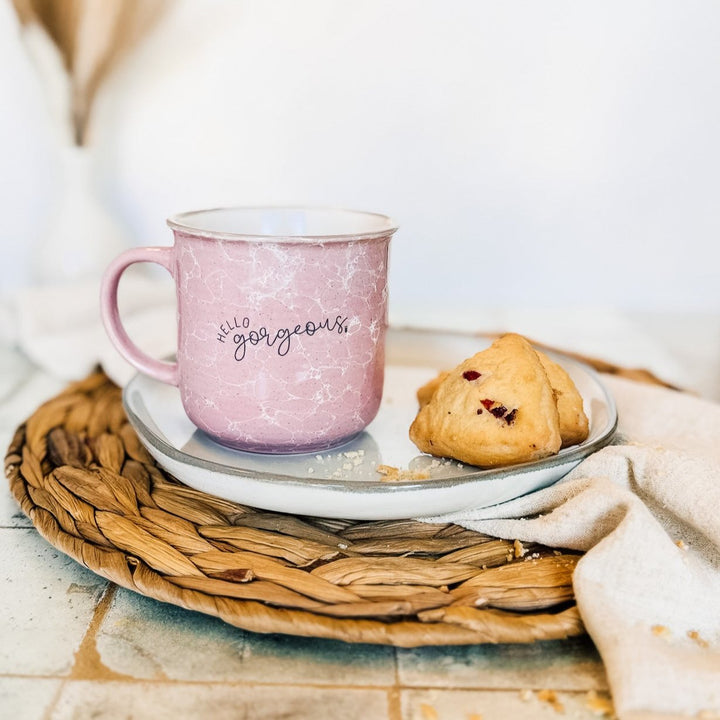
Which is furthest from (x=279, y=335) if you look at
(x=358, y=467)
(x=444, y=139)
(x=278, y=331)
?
(x=444, y=139)

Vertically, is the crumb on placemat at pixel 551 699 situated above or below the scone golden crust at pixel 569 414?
below

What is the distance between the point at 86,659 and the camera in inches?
19.5

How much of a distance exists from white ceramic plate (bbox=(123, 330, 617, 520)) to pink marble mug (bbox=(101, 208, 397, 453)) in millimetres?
22

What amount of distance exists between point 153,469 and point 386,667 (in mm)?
289

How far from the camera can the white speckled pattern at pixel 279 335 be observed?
61cm

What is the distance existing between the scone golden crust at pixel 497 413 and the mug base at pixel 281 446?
8cm

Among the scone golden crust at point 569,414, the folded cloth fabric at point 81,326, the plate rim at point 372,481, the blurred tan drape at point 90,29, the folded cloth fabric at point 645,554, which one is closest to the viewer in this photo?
the folded cloth fabric at point 645,554

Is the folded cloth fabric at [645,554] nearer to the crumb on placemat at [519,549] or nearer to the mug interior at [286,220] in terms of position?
the crumb on placemat at [519,549]

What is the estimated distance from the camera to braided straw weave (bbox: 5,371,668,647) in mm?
495

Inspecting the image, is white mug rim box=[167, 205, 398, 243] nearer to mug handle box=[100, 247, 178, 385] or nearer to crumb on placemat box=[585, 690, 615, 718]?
mug handle box=[100, 247, 178, 385]

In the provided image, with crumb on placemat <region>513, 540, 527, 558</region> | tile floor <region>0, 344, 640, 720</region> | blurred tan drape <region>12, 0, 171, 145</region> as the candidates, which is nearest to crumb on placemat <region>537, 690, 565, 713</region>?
tile floor <region>0, 344, 640, 720</region>

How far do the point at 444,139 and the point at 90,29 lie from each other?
57cm

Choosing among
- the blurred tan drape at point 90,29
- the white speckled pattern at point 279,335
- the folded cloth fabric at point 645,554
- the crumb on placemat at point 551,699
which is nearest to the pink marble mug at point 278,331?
the white speckled pattern at point 279,335

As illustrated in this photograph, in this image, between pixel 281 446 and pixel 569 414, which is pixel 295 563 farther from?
pixel 569 414
